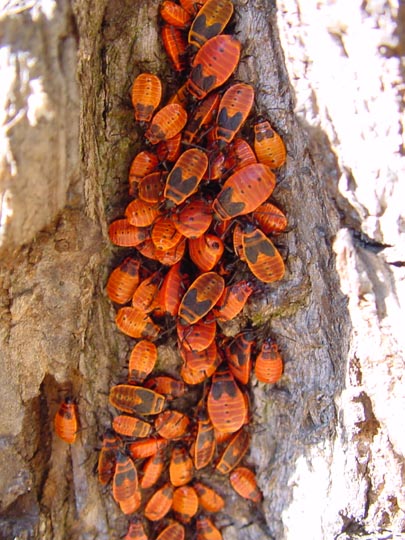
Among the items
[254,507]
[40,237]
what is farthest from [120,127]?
[254,507]

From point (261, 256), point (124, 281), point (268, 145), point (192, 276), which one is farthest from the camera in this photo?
point (192, 276)

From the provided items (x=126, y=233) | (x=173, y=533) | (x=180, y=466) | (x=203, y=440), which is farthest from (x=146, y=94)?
(x=173, y=533)

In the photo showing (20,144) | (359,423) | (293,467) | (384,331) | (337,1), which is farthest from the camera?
(293,467)

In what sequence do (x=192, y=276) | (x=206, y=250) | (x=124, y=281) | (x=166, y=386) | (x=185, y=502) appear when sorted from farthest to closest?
(x=185, y=502)
(x=166, y=386)
(x=192, y=276)
(x=124, y=281)
(x=206, y=250)

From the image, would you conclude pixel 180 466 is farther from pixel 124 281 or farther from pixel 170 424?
pixel 124 281

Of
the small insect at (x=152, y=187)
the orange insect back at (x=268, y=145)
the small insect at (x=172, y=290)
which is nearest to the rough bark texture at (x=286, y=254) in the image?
the orange insect back at (x=268, y=145)

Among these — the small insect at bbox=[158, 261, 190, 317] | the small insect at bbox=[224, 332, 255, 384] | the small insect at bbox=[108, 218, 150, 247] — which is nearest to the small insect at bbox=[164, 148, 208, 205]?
the small insect at bbox=[108, 218, 150, 247]

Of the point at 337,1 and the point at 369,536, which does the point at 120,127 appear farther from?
the point at 369,536
